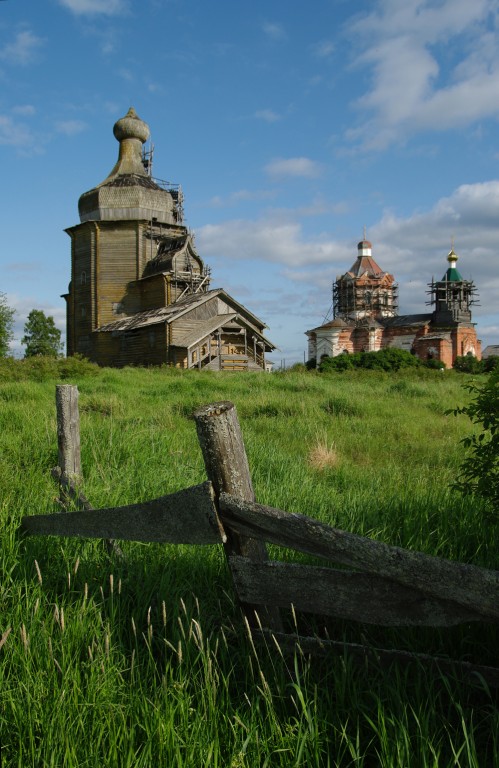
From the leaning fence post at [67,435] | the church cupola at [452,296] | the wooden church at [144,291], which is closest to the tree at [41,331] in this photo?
the wooden church at [144,291]

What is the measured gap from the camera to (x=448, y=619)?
7.57 feet

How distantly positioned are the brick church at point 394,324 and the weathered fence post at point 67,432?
5850 centimetres

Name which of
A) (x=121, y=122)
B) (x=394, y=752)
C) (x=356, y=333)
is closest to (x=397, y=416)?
(x=394, y=752)

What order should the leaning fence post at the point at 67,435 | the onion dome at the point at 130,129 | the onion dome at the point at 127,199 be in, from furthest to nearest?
1. the onion dome at the point at 130,129
2. the onion dome at the point at 127,199
3. the leaning fence post at the point at 67,435

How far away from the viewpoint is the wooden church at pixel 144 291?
3775cm

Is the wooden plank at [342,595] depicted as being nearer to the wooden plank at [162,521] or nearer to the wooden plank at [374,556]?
the wooden plank at [374,556]

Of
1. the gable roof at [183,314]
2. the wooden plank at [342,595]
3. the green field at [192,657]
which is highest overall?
the gable roof at [183,314]

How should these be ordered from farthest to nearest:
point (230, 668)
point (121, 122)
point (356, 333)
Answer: point (356, 333) < point (121, 122) < point (230, 668)

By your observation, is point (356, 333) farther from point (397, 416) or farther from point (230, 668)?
point (230, 668)

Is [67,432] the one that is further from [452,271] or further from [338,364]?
[452,271]

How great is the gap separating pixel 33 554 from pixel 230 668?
1.58 m

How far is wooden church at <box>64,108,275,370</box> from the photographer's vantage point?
37.8m

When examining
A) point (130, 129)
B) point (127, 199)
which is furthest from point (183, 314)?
point (130, 129)

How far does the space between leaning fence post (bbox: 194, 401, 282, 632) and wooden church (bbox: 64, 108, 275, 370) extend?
33962mm
